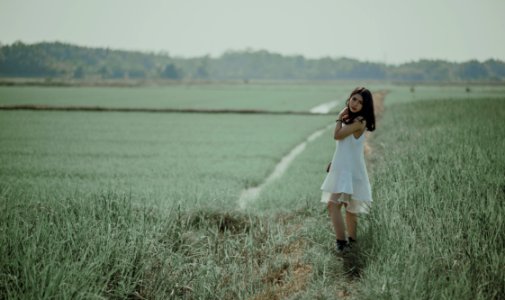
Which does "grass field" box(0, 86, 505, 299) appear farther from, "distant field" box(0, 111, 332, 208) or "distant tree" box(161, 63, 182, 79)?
"distant tree" box(161, 63, 182, 79)

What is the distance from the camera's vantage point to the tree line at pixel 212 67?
97.4 meters

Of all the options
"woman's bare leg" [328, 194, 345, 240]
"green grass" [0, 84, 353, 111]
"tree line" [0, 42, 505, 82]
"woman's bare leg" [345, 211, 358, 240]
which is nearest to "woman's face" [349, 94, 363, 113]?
"woman's bare leg" [328, 194, 345, 240]

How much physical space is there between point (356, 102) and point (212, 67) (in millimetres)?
163698

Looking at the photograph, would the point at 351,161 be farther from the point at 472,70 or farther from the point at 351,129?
the point at 472,70

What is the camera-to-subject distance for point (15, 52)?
9031 cm

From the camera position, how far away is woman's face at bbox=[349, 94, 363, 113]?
378cm

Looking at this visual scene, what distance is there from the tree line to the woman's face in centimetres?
8549

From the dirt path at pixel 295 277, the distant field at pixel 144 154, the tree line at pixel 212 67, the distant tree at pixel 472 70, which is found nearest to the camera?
the dirt path at pixel 295 277

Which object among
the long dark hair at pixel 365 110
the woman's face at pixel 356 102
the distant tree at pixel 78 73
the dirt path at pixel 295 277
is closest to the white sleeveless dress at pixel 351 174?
the long dark hair at pixel 365 110

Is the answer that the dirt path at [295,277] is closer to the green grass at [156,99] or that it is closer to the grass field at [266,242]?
the grass field at [266,242]

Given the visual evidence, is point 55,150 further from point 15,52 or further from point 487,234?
point 15,52

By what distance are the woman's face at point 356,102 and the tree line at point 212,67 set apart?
8549cm

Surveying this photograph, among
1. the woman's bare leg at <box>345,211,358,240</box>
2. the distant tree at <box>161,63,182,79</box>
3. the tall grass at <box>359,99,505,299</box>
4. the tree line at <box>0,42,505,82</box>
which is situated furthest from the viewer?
the distant tree at <box>161,63,182,79</box>

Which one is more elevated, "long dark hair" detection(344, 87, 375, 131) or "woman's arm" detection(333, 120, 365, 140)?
"long dark hair" detection(344, 87, 375, 131)
